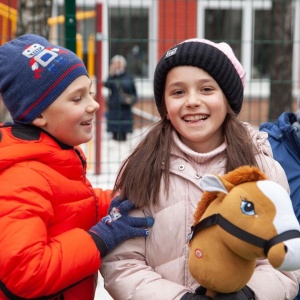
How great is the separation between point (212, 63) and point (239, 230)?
683 mm

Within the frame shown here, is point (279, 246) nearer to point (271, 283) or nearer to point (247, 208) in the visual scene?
point (247, 208)

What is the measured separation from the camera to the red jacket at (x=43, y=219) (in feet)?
6.13

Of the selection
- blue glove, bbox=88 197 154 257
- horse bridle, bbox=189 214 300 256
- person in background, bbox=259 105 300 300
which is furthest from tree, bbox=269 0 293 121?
horse bridle, bbox=189 214 300 256

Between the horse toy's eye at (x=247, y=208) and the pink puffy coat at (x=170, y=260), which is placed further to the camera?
the pink puffy coat at (x=170, y=260)

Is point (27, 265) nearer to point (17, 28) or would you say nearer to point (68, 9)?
point (68, 9)

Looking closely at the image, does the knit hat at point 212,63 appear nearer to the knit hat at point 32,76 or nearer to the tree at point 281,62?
the knit hat at point 32,76

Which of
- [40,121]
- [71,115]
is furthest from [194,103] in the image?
[40,121]

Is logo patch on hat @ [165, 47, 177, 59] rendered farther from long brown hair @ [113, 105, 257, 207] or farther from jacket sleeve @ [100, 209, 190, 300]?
jacket sleeve @ [100, 209, 190, 300]

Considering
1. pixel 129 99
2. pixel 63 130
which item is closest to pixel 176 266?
pixel 63 130

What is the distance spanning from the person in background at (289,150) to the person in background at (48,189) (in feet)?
2.55

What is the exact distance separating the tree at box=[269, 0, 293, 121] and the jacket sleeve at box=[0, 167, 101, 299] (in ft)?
14.5

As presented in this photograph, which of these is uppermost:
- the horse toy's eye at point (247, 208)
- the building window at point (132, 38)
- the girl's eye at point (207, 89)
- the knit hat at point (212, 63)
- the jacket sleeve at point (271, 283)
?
the building window at point (132, 38)

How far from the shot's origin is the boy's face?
2135 millimetres

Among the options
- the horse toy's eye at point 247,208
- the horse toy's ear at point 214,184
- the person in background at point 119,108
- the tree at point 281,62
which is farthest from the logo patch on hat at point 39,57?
the tree at point 281,62
